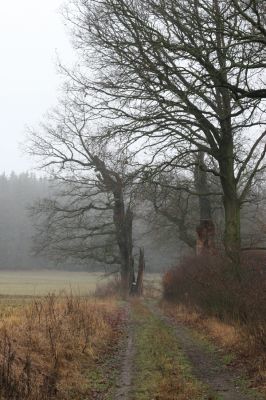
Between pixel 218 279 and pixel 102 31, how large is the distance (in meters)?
7.85

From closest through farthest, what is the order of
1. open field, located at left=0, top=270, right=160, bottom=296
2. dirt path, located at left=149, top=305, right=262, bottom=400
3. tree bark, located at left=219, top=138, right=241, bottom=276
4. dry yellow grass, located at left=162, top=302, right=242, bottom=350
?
1. dirt path, located at left=149, top=305, right=262, bottom=400
2. dry yellow grass, located at left=162, top=302, right=242, bottom=350
3. tree bark, located at left=219, top=138, right=241, bottom=276
4. open field, located at left=0, top=270, right=160, bottom=296

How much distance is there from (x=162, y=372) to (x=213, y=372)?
1.08m

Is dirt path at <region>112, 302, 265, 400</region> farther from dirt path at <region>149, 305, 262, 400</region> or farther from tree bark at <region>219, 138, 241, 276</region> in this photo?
tree bark at <region>219, 138, 241, 276</region>

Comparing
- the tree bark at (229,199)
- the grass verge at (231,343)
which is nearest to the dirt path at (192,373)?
the grass verge at (231,343)

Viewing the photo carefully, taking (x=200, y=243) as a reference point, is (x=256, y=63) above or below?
above

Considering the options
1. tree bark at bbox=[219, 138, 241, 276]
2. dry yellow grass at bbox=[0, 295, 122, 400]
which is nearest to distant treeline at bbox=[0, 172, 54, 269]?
tree bark at bbox=[219, 138, 241, 276]

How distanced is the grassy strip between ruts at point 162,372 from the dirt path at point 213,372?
20 cm

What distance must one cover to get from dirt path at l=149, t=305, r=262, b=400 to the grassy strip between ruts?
197 millimetres

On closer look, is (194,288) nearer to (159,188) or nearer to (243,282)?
(159,188)

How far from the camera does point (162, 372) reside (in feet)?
31.5

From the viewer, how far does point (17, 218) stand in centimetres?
12162

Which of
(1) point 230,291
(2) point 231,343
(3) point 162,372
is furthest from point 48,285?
(3) point 162,372

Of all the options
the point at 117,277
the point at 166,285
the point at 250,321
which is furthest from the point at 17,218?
the point at 250,321

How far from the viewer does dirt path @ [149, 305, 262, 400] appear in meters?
8.32
